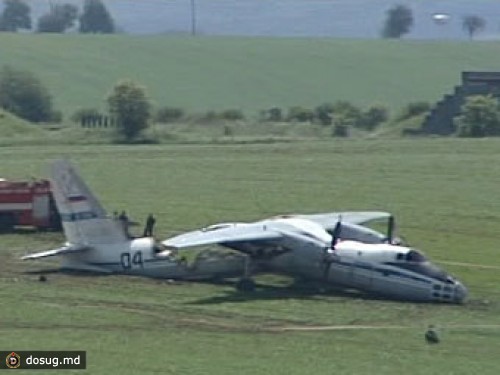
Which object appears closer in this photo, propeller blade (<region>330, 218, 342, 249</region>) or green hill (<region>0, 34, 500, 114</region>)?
propeller blade (<region>330, 218, 342, 249</region>)

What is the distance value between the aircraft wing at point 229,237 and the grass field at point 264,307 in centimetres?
101

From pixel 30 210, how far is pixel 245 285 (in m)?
13.5

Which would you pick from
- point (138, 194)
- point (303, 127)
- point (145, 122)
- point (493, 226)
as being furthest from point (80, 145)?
point (493, 226)

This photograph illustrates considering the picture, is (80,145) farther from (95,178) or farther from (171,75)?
(171,75)

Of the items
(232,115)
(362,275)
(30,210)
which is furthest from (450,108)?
(362,275)

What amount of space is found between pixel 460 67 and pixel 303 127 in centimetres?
4753

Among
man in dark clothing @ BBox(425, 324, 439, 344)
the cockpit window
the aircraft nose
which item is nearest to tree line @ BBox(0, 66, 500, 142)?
the cockpit window

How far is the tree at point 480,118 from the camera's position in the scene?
111 metres

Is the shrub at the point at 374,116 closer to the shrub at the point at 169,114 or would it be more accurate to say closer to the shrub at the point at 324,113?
the shrub at the point at 324,113

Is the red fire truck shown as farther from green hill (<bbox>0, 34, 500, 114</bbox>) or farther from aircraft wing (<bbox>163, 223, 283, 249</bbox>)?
green hill (<bbox>0, 34, 500, 114</bbox>)

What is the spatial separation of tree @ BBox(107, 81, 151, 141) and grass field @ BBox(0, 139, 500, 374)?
3867 cm

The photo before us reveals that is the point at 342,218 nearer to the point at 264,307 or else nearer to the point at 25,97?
the point at 264,307

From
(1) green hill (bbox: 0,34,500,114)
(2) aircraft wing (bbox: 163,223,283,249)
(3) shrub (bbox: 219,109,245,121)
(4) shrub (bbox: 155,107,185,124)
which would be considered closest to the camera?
(2) aircraft wing (bbox: 163,223,283,249)

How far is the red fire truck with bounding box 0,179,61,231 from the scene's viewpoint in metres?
51.8
